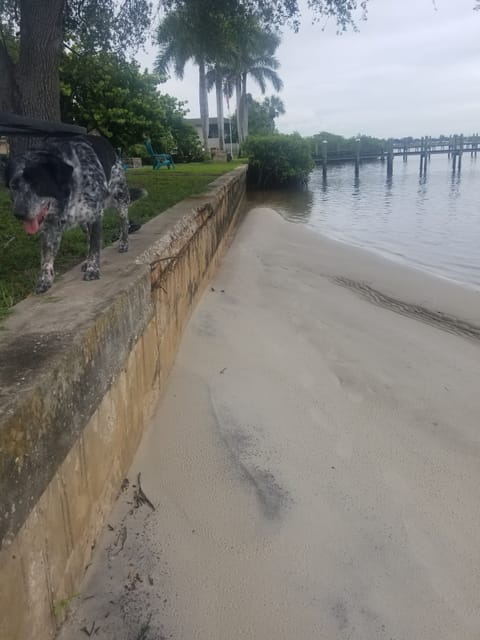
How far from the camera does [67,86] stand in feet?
56.6

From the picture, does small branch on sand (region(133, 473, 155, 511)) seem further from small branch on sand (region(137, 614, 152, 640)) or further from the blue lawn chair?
the blue lawn chair

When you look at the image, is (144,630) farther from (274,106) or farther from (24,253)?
(274,106)

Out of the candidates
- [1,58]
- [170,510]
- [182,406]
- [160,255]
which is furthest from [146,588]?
[1,58]

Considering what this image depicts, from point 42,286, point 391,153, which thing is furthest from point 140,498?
point 391,153

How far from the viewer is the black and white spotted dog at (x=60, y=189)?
9.48 ft

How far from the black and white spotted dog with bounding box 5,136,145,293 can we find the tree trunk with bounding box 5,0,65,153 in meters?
4.89

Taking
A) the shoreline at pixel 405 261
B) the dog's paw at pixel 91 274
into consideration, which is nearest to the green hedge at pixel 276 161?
the shoreline at pixel 405 261

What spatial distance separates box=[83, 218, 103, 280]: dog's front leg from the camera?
3559mm

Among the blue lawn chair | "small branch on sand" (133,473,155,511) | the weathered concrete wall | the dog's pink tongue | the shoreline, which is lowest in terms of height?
the shoreline

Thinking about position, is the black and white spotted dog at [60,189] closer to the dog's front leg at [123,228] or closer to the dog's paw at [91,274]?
the dog's paw at [91,274]

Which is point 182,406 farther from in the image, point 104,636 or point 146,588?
point 104,636

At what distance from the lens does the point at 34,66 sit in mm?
7824

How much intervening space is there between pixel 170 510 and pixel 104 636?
2.57ft

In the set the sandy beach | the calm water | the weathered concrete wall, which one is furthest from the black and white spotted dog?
the calm water
